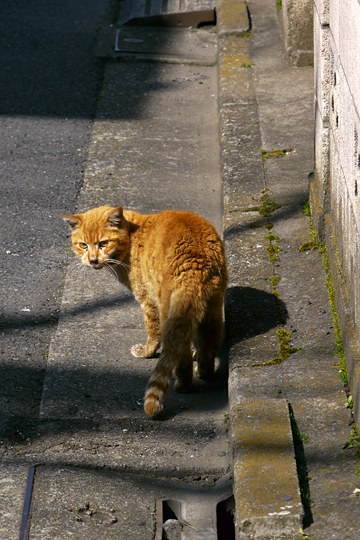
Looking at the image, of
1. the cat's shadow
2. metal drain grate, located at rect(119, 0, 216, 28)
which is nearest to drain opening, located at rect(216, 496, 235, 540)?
the cat's shadow

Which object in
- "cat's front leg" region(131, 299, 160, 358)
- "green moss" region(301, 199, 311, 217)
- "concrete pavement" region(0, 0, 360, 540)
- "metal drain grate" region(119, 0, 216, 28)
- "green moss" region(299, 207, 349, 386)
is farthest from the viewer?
"metal drain grate" region(119, 0, 216, 28)

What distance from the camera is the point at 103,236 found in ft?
18.0

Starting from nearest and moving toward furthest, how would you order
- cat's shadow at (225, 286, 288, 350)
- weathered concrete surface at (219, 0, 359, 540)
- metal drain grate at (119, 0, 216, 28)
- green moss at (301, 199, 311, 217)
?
weathered concrete surface at (219, 0, 359, 540)
cat's shadow at (225, 286, 288, 350)
green moss at (301, 199, 311, 217)
metal drain grate at (119, 0, 216, 28)

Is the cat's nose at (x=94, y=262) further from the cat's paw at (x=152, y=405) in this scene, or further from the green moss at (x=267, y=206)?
the green moss at (x=267, y=206)

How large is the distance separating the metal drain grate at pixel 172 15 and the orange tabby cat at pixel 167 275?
19.4 ft

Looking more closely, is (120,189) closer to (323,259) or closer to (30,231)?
(30,231)

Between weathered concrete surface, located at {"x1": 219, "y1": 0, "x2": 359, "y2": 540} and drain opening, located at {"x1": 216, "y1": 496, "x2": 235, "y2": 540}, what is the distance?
0.99 feet

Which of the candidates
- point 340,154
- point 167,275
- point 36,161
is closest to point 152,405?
point 167,275

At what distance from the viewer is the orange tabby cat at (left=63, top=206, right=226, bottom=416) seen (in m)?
4.89

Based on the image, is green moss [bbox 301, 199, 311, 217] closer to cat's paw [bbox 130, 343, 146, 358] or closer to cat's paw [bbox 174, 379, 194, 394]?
cat's paw [bbox 130, 343, 146, 358]

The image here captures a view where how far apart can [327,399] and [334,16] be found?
2.00 meters

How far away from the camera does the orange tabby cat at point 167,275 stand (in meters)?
4.89

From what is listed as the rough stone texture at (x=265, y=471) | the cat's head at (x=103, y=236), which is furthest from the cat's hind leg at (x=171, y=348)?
the cat's head at (x=103, y=236)

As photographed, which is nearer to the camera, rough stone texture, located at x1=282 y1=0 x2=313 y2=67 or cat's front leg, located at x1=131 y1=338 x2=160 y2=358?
cat's front leg, located at x1=131 y1=338 x2=160 y2=358
